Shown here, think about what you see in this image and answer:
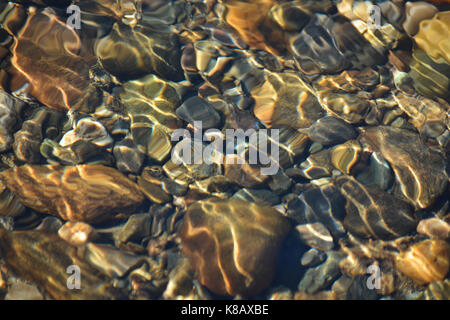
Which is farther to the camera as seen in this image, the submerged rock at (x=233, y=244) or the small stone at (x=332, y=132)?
the small stone at (x=332, y=132)

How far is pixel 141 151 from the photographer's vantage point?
4.13m

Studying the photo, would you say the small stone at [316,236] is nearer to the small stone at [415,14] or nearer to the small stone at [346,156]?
the small stone at [346,156]

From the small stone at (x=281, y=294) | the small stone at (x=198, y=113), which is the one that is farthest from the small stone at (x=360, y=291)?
the small stone at (x=198, y=113)

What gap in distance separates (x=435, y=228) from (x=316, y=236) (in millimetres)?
1482

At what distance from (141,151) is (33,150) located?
4.81ft

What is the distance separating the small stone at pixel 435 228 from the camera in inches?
146

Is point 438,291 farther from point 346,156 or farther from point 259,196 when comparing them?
point 259,196

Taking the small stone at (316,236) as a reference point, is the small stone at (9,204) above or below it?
above

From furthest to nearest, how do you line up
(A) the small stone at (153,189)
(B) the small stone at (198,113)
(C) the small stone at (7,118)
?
(B) the small stone at (198,113) → (A) the small stone at (153,189) → (C) the small stone at (7,118)

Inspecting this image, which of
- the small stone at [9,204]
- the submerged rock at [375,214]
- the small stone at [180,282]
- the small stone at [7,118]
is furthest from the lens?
the small stone at [7,118]

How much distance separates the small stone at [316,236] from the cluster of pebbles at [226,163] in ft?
0.05

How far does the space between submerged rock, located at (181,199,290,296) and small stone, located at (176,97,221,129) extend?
118cm

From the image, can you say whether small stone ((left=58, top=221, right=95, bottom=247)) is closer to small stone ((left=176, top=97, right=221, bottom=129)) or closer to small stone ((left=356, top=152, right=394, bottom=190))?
small stone ((left=176, top=97, right=221, bottom=129))
